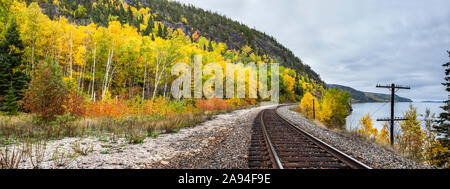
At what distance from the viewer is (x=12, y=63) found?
17.0m

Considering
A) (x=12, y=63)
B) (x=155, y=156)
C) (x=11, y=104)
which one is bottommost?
(x=155, y=156)

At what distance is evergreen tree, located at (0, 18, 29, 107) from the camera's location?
52.2ft

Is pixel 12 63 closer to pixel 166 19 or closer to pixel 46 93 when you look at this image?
pixel 46 93

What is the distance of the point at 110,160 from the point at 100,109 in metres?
8.24

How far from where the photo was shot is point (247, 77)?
3825cm

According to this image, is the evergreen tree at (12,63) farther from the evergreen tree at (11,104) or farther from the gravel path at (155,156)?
the gravel path at (155,156)

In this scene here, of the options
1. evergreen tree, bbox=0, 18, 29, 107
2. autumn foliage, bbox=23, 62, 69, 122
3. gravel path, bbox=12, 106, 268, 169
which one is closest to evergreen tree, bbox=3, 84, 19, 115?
evergreen tree, bbox=0, 18, 29, 107

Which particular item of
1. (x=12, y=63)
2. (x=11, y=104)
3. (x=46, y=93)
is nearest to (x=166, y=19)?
(x=12, y=63)

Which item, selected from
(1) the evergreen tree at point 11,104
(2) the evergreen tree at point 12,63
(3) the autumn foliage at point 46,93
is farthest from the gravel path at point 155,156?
(2) the evergreen tree at point 12,63

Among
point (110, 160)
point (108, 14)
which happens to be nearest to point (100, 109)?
point (110, 160)

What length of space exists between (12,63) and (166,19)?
5184 inches

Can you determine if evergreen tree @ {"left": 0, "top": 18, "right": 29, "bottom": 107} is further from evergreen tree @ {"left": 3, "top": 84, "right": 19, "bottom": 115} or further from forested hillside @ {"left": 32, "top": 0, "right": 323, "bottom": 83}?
forested hillside @ {"left": 32, "top": 0, "right": 323, "bottom": 83}
